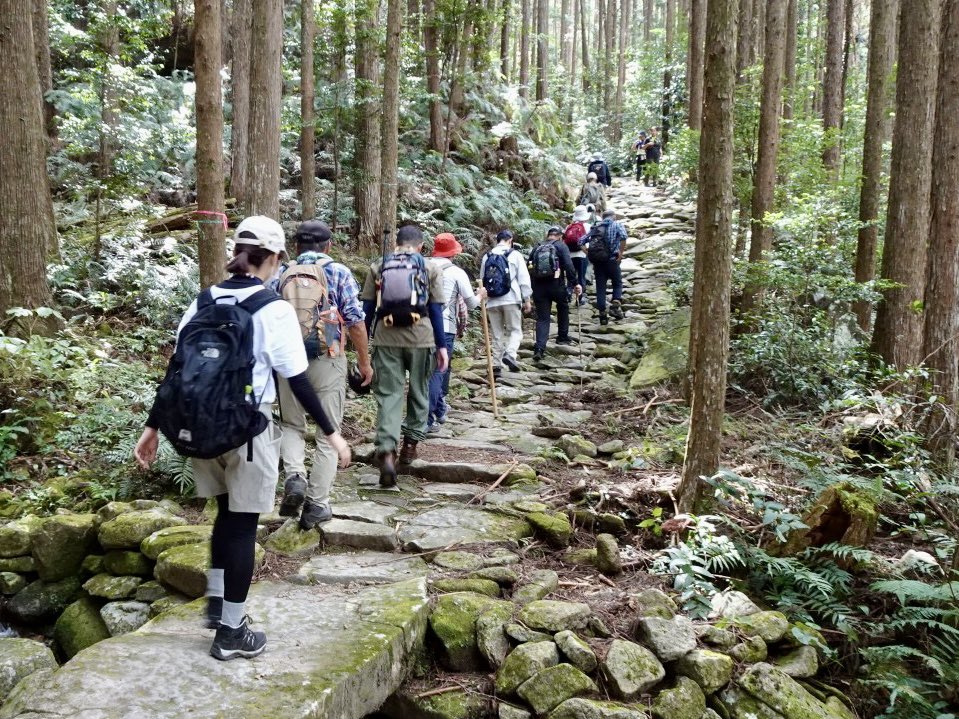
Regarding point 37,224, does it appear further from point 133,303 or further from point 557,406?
point 557,406

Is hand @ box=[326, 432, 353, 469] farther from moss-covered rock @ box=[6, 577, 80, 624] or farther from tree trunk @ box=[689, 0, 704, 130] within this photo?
tree trunk @ box=[689, 0, 704, 130]

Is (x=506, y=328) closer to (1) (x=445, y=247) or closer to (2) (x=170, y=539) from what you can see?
(1) (x=445, y=247)

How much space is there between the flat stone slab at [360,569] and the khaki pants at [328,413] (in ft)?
1.73

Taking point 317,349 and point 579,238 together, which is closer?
point 317,349

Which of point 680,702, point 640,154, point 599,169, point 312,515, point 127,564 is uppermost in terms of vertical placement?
point 640,154

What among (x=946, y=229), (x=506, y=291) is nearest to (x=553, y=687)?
(x=946, y=229)

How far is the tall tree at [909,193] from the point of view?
A: 778 centimetres

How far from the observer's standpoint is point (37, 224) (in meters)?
7.72

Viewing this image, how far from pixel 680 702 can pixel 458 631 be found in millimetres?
1244

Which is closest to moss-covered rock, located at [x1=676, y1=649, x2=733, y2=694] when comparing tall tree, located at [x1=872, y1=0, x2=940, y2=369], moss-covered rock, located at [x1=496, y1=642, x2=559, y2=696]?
moss-covered rock, located at [x1=496, y1=642, x2=559, y2=696]

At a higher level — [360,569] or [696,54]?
[696,54]

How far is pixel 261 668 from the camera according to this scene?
317 cm

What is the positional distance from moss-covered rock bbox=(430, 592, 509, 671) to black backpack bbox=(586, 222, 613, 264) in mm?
9950

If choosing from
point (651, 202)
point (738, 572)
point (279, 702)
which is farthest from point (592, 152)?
point (279, 702)
